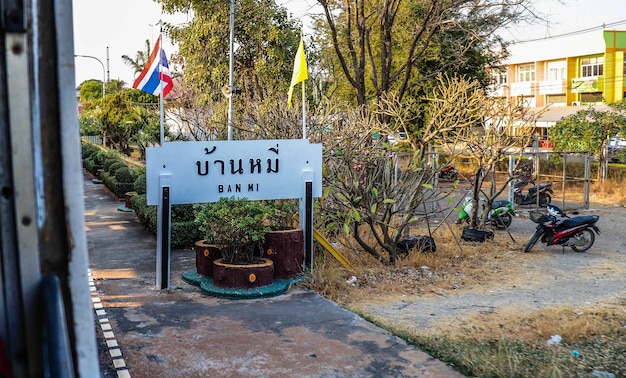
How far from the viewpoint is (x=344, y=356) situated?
7078 millimetres

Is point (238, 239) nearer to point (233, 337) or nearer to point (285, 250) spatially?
point (285, 250)

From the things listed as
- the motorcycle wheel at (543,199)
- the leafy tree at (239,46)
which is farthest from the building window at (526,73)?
the motorcycle wheel at (543,199)

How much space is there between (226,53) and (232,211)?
666 inches

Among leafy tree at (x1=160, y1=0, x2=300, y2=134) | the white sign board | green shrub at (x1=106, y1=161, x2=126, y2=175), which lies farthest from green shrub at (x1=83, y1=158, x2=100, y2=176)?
the white sign board

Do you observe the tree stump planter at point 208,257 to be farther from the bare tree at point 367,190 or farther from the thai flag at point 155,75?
the thai flag at point 155,75

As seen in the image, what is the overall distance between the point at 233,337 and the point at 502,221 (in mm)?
10431

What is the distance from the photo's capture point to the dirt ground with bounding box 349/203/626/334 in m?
9.04

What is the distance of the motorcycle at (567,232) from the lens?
1371 centimetres

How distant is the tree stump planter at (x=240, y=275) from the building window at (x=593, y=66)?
49.2m

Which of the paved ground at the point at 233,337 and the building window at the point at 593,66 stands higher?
the building window at the point at 593,66

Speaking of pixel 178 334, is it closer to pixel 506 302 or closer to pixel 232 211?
pixel 232 211

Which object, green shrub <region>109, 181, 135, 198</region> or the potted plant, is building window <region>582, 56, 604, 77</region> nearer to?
green shrub <region>109, 181, 135, 198</region>

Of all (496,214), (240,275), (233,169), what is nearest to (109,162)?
(496,214)

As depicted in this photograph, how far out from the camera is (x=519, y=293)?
Answer: 1055 cm
